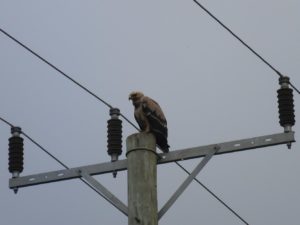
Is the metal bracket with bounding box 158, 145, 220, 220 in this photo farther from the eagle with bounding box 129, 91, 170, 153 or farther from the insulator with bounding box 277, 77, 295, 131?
the insulator with bounding box 277, 77, 295, 131

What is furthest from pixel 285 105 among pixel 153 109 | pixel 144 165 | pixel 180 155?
pixel 144 165

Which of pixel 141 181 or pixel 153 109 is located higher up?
pixel 153 109

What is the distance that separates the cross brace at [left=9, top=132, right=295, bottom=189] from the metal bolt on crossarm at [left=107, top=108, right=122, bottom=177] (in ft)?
1.18

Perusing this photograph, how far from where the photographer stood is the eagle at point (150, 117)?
30.8ft

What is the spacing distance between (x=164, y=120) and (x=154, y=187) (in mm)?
1605

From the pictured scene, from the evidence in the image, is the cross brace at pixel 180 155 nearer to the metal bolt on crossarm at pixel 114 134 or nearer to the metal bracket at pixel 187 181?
the metal bracket at pixel 187 181

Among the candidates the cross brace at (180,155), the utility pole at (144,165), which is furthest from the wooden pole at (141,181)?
the cross brace at (180,155)

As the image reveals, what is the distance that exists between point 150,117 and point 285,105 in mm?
1573

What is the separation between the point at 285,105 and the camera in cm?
921

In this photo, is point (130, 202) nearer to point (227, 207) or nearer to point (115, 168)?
point (115, 168)

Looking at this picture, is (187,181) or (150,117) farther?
(150,117)

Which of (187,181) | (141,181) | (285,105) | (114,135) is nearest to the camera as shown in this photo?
(141,181)

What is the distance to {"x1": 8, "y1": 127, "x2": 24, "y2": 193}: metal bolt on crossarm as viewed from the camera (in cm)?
984

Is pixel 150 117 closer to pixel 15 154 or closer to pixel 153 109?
pixel 153 109
